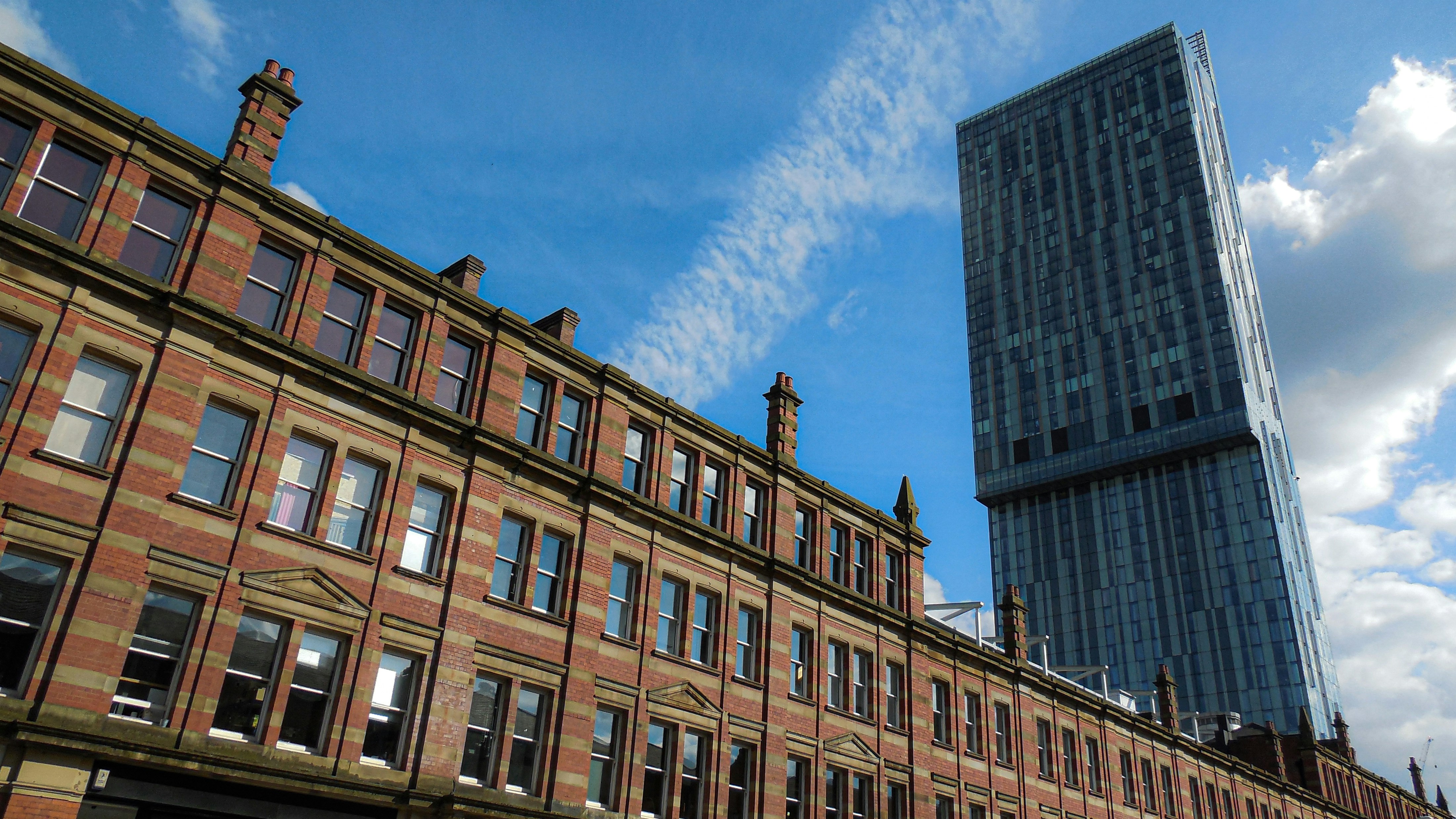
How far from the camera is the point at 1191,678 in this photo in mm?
119250

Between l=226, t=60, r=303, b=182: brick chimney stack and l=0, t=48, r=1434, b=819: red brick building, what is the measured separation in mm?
81

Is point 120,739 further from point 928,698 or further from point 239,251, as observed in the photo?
point 928,698

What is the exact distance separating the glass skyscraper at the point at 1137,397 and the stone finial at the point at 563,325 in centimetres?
11199

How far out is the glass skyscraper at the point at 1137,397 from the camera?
121 meters

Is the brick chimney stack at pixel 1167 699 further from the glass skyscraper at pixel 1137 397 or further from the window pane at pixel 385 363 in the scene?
the glass skyscraper at pixel 1137 397

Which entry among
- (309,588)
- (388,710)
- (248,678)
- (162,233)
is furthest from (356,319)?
(388,710)

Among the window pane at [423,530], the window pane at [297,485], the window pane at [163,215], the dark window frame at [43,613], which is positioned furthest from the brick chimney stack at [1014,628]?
the dark window frame at [43,613]

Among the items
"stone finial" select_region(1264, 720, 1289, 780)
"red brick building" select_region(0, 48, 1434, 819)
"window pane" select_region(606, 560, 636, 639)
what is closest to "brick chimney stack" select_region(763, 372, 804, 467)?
"red brick building" select_region(0, 48, 1434, 819)

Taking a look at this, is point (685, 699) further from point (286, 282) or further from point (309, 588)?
point (286, 282)

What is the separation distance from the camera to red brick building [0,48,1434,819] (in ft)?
59.7

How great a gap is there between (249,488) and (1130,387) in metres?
137

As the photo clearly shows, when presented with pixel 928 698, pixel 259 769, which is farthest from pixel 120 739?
pixel 928 698

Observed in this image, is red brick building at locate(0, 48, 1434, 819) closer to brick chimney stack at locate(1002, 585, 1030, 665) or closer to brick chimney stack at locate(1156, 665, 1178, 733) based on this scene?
brick chimney stack at locate(1002, 585, 1030, 665)

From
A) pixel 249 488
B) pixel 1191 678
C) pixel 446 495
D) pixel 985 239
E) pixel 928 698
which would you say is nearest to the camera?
pixel 249 488
